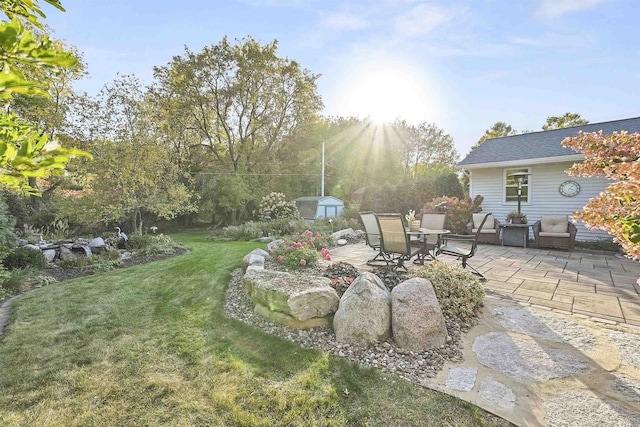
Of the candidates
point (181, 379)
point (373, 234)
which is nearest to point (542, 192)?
point (373, 234)

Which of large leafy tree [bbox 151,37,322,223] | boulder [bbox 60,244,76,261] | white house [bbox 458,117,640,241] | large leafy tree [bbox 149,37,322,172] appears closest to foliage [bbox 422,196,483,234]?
white house [bbox 458,117,640,241]

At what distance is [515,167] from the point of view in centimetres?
919

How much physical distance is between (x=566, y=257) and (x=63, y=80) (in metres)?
16.6

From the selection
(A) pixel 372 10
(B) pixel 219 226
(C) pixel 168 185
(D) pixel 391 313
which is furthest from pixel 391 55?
(B) pixel 219 226

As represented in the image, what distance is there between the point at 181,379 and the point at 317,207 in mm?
12916

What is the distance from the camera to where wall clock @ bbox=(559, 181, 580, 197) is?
26.8 ft

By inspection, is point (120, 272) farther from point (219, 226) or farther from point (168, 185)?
point (219, 226)

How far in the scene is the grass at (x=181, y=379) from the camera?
6.17ft

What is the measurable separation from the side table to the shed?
8.47m

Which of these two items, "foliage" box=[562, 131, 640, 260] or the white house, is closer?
"foliage" box=[562, 131, 640, 260]

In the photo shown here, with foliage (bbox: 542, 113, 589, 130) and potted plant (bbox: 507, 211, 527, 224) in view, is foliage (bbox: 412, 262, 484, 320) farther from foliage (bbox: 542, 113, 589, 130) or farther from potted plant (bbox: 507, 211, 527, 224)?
foliage (bbox: 542, 113, 589, 130)

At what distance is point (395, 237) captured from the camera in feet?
14.6

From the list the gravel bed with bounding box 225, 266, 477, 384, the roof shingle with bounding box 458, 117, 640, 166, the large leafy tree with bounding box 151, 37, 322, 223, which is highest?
the large leafy tree with bounding box 151, 37, 322, 223

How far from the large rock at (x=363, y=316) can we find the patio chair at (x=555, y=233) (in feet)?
21.5
